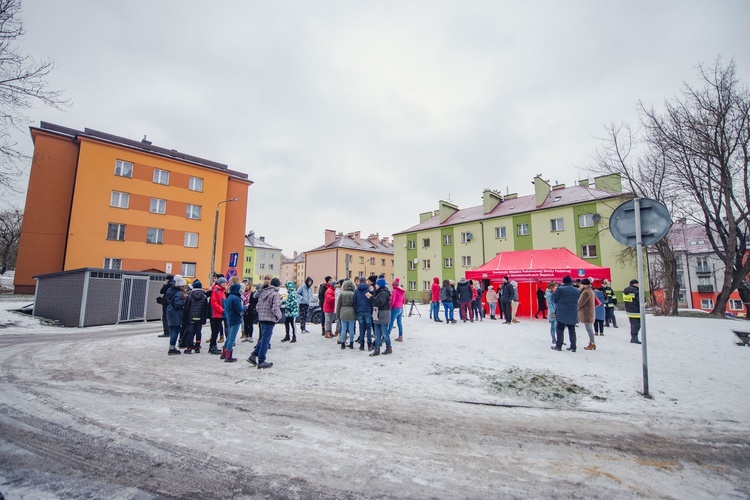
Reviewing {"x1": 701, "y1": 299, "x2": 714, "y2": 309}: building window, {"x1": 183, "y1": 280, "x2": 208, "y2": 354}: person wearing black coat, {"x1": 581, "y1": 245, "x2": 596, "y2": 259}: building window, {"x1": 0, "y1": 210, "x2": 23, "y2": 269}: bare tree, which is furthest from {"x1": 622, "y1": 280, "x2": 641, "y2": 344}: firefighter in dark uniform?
{"x1": 0, "y1": 210, "x2": 23, "y2": 269}: bare tree

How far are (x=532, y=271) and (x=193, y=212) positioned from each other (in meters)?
27.1

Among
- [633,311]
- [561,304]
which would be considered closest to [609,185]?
[633,311]

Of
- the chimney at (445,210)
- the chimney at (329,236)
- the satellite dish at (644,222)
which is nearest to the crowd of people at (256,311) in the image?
the satellite dish at (644,222)

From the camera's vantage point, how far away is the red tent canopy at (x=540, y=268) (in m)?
14.5

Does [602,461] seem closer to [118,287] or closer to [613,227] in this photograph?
[613,227]

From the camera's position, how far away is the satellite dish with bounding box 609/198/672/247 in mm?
4859

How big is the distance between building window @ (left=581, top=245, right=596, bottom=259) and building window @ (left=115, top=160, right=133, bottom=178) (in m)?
38.7

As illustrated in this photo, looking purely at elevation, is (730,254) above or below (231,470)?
above

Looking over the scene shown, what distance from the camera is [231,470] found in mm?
2748

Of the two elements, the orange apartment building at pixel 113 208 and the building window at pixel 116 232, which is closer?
the orange apartment building at pixel 113 208

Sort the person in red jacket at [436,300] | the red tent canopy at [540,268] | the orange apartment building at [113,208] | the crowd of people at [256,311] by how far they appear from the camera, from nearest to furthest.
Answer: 1. the crowd of people at [256,311]
2. the person in red jacket at [436,300]
3. the red tent canopy at [540,268]
4. the orange apartment building at [113,208]

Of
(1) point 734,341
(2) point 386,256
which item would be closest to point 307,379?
(1) point 734,341

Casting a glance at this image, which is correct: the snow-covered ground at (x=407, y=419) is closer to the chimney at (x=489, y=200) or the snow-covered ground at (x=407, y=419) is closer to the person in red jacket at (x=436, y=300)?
the person in red jacket at (x=436, y=300)

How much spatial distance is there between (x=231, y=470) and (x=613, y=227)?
6.51 meters
